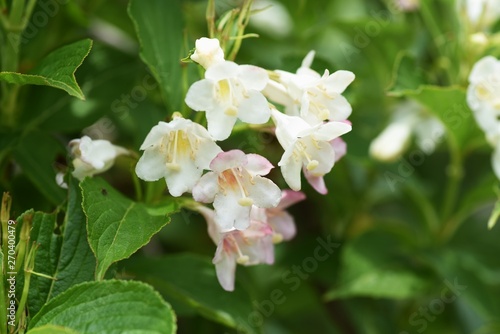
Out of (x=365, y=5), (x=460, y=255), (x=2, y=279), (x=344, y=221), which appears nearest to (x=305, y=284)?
(x=344, y=221)

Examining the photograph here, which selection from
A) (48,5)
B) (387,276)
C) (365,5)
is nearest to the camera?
(48,5)

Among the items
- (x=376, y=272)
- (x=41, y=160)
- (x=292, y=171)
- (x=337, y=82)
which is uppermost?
(x=337, y=82)

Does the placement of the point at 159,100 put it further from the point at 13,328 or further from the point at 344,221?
the point at 13,328

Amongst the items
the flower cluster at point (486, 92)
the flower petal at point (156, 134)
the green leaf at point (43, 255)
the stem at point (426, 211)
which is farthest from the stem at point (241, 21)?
the stem at point (426, 211)

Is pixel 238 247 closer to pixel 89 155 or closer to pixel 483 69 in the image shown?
pixel 89 155

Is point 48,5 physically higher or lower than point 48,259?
higher

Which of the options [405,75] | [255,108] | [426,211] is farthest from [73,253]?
[426,211]

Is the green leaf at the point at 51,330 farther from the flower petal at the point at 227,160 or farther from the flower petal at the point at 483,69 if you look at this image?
the flower petal at the point at 483,69
